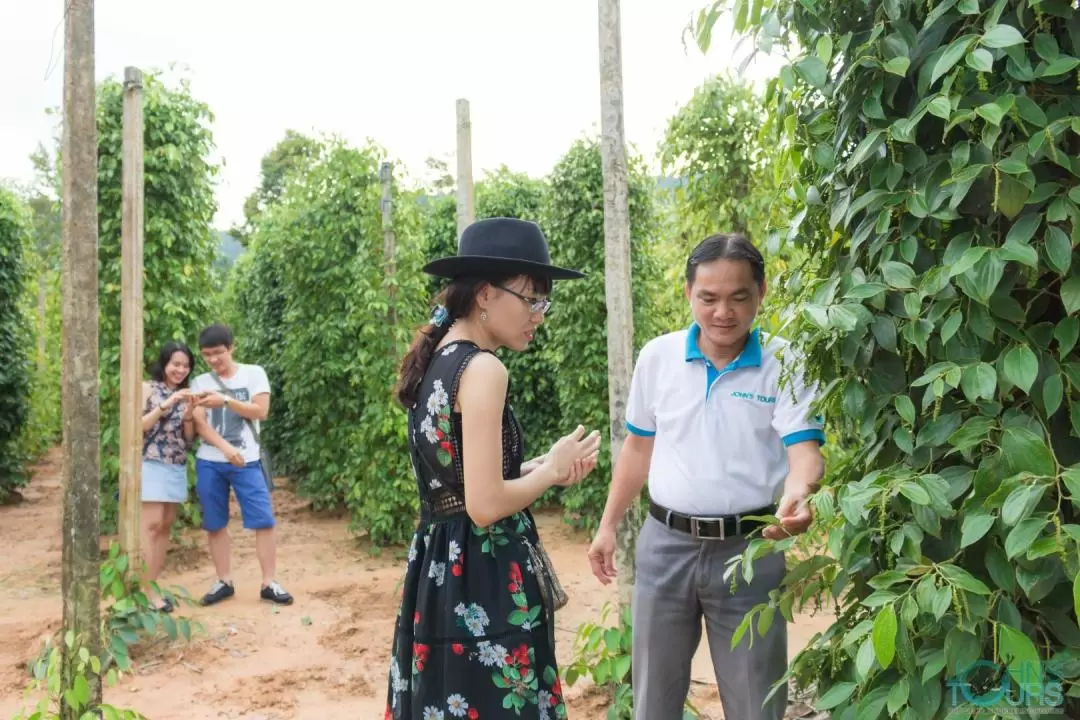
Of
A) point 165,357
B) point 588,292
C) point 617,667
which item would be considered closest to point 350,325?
point 165,357

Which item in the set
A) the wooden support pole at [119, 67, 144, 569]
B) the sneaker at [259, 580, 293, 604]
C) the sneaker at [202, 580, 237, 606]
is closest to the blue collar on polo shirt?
the wooden support pole at [119, 67, 144, 569]

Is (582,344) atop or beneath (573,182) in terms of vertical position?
beneath

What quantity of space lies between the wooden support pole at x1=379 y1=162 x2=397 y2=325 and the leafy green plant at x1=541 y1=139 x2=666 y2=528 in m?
1.32

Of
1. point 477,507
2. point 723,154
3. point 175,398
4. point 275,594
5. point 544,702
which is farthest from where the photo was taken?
point 275,594

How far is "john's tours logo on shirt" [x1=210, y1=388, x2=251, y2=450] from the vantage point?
5602mm

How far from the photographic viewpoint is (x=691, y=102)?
4.71m

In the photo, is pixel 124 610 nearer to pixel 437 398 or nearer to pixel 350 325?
pixel 437 398

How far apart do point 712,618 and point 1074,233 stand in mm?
1438

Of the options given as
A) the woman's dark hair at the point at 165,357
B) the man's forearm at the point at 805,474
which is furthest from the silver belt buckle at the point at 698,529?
the woman's dark hair at the point at 165,357

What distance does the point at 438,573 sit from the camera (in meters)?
2.20

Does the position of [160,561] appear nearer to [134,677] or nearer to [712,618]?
[134,677]

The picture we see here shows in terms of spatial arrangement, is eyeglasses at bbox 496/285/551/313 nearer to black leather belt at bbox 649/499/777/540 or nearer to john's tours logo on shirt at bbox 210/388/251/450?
black leather belt at bbox 649/499/777/540

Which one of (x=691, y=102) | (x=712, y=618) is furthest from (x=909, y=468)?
(x=691, y=102)

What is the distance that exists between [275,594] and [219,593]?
Result: 1.20 ft
